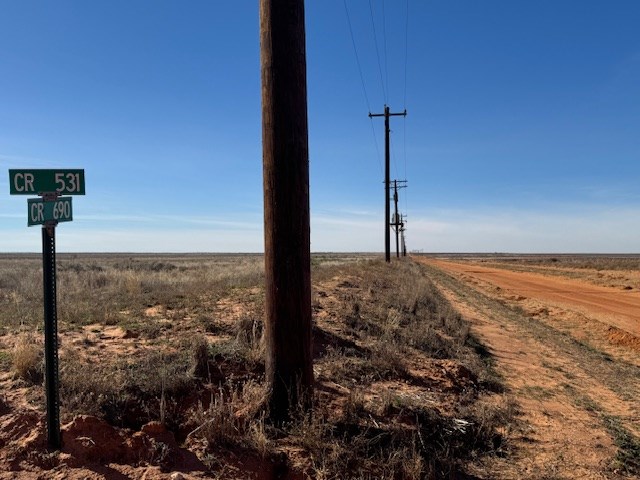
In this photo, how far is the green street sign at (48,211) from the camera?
379 cm

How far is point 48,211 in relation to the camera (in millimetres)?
3873

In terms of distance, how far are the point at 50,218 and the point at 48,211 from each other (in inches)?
2.1

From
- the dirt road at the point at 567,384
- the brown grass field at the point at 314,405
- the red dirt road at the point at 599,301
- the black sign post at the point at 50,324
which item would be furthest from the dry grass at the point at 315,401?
the red dirt road at the point at 599,301

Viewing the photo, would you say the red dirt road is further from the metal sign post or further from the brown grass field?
the metal sign post

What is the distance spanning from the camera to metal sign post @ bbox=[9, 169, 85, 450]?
150 inches

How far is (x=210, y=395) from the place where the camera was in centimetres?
534

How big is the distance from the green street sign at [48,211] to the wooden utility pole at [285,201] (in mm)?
1700

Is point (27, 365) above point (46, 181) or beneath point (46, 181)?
beneath

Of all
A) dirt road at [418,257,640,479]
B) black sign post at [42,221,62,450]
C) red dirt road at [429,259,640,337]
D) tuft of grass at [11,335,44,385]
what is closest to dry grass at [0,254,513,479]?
tuft of grass at [11,335,44,385]

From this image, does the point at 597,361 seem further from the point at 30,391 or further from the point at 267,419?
the point at 30,391

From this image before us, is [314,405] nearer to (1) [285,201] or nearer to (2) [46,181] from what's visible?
(1) [285,201]

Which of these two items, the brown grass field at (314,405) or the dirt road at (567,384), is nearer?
the brown grass field at (314,405)

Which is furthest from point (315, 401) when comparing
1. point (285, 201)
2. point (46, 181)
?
point (46, 181)

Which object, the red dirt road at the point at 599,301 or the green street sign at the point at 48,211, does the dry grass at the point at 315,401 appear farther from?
the red dirt road at the point at 599,301
